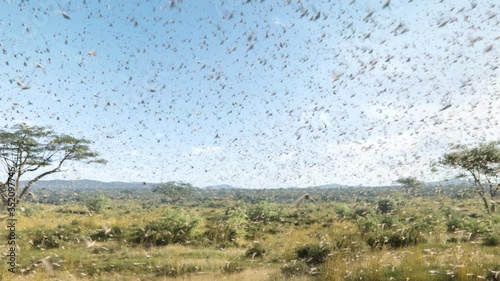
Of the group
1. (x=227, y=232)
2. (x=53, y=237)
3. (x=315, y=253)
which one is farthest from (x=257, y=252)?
(x=53, y=237)

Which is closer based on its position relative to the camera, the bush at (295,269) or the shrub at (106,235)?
the bush at (295,269)

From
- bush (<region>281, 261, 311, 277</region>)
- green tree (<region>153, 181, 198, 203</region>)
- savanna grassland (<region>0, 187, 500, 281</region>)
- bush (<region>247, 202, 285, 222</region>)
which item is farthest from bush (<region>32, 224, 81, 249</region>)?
green tree (<region>153, 181, 198, 203</region>)

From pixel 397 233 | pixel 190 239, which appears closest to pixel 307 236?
pixel 397 233

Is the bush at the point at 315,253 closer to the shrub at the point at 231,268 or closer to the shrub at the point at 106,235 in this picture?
the shrub at the point at 231,268

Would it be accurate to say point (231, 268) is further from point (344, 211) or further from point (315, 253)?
point (344, 211)

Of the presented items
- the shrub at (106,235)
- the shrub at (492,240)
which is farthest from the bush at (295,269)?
the shrub at (106,235)

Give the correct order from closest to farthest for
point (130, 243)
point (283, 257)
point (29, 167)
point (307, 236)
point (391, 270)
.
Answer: point (391, 270)
point (283, 257)
point (130, 243)
point (307, 236)
point (29, 167)

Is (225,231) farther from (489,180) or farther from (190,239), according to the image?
(489,180)

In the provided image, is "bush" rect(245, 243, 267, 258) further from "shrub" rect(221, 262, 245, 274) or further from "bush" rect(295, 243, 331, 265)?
"shrub" rect(221, 262, 245, 274)
